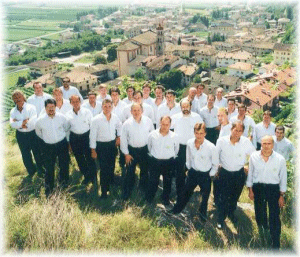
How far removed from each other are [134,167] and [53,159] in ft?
4.96

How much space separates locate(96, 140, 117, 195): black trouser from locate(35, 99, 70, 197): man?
2.31 ft

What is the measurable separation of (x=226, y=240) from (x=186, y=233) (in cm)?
61

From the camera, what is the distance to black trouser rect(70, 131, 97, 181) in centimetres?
588

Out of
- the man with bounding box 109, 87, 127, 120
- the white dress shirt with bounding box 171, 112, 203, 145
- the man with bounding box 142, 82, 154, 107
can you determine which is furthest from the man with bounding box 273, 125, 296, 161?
the man with bounding box 109, 87, 127, 120

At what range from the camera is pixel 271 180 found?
14.7 feet

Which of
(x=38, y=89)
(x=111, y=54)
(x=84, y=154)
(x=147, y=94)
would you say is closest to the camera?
(x=84, y=154)

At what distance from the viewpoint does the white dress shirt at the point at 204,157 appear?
15.4 ft

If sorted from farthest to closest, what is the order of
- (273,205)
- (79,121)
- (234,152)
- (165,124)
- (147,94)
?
(147,94)
(79,121)
(165,124)
(234,152)
(273,205)

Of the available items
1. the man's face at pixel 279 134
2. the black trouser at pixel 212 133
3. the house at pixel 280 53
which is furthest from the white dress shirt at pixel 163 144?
the house at pixel 280 53

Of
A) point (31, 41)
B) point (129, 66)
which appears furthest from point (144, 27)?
point (129, 66)

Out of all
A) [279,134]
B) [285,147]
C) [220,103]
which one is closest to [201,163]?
[279,134]

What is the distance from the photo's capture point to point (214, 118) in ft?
22.3

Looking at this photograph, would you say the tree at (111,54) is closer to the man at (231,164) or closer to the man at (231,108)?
the man at (231,108)

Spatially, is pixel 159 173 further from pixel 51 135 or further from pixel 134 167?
pixel 51 135
